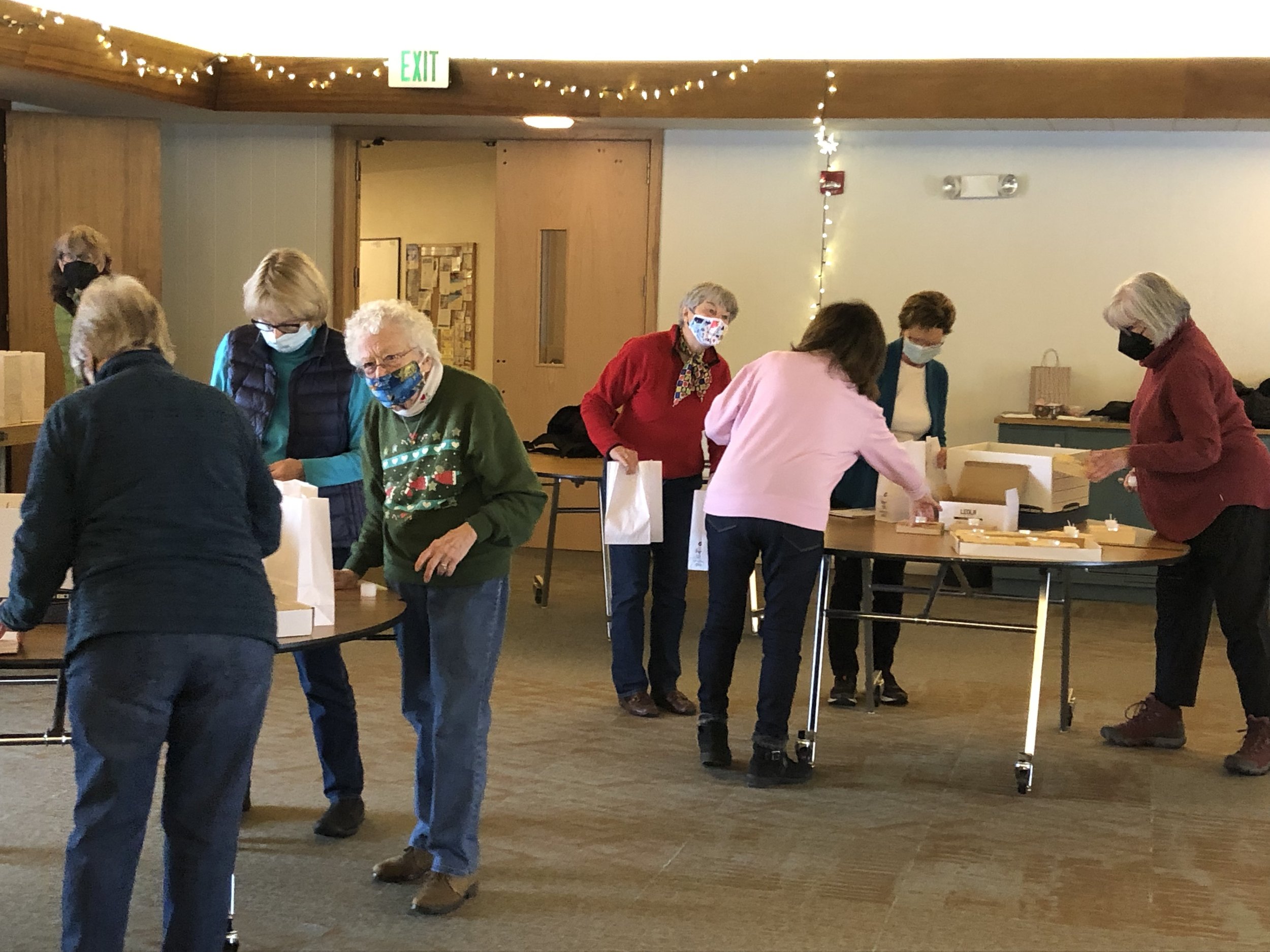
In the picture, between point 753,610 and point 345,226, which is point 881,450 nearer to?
point 753,610

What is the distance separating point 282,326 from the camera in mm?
3271

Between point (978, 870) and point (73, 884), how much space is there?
2.12 metres

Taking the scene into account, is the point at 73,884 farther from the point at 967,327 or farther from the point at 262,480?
the point at 967,327

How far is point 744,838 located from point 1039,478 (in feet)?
5.18

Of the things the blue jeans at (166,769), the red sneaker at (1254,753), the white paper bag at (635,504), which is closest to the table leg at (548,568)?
the white paper bag at (635,504)

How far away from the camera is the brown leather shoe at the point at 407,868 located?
321 cm

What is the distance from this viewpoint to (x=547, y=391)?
824 centimetres

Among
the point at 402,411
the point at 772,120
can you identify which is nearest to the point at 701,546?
the point at 402,411

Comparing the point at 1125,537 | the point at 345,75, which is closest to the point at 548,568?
the point at 345,75

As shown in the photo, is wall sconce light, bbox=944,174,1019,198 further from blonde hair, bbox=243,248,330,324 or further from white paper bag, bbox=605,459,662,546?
blonde hair, bbox=243,248,330,324

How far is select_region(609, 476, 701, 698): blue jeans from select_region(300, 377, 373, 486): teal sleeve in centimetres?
145

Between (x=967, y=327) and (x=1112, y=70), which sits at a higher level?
(x=1112, y=70)

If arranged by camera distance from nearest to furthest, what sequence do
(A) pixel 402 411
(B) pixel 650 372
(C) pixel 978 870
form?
(A) pixel 402 411 → (C) pixel 978 870 → (B) pixel 650 372

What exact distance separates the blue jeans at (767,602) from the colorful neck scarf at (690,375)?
2.49 feet
